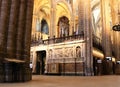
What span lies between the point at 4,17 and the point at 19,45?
1.26 m

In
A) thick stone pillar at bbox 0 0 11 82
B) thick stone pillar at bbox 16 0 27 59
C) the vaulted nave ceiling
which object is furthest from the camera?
the vaulted nave ceiling

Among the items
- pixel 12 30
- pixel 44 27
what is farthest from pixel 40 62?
pixel 12 30

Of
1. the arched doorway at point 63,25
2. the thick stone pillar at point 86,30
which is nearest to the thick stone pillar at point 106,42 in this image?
the thick stone pillar at point 86,30

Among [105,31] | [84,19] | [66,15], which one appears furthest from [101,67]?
[66,15]

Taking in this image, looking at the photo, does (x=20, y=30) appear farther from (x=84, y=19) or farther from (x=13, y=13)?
(x=84, y=19)

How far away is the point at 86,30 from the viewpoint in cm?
1762

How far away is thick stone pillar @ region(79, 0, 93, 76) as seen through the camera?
17016 millimetres

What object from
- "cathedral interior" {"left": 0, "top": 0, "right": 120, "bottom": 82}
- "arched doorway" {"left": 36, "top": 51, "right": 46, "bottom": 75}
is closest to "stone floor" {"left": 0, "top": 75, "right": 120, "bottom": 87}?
"cathedral interior" {"left": 0, "top": 0, "right": 120, "bottom": 82}

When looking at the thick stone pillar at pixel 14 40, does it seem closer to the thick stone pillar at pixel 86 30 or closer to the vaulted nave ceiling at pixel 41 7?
the thick stone pillar at pixel 86 30

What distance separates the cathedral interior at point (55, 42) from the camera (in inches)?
285

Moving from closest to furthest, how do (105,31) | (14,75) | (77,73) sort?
(14,75) → (77,73) → (105,31)

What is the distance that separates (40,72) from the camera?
22.4 meters

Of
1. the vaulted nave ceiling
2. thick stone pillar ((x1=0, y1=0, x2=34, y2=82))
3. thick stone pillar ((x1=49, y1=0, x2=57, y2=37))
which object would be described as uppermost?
the vaulted nave ceiling

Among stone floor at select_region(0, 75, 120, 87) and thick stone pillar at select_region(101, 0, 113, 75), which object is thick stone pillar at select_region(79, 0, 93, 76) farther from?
stone floor at select_region(0, 75, 120, 87)
